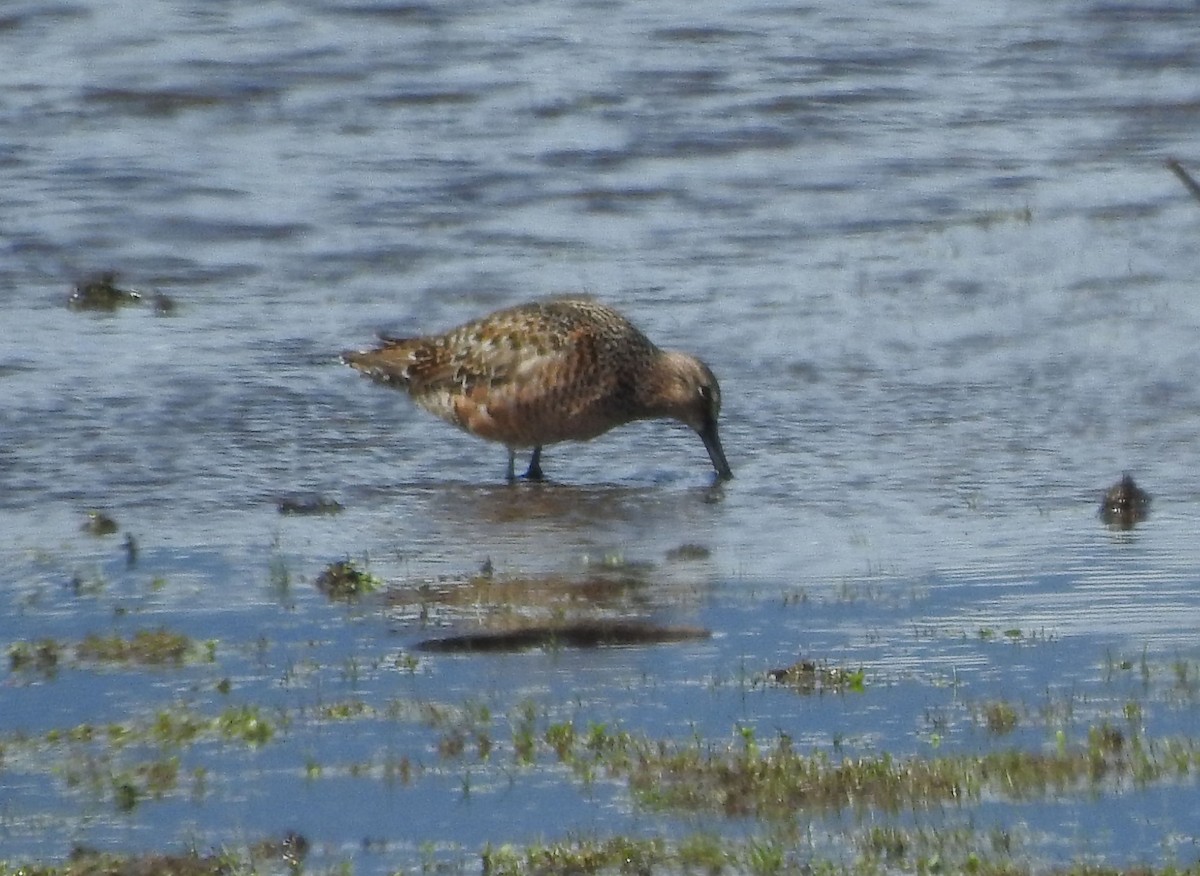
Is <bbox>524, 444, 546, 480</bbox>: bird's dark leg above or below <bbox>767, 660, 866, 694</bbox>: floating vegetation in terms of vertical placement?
below

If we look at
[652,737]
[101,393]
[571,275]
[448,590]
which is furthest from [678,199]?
[652,737]

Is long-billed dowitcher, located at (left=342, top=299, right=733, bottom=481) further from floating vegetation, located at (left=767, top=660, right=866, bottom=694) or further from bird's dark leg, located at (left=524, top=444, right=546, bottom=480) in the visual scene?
floating vegetation, located at (left=767, top=660, right=866, bottom=694)

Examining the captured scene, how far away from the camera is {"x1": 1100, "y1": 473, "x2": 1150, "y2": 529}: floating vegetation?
11102 millimetres

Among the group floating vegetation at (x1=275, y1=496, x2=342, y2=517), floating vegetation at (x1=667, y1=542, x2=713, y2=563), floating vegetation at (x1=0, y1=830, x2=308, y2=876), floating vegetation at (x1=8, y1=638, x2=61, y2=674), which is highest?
floating vegetation at (x1=0, y1=830, x2=308, y2=876)

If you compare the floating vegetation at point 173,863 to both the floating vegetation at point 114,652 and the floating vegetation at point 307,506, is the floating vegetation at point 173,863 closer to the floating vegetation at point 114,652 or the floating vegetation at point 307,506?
the floating vegetation at point 114,652

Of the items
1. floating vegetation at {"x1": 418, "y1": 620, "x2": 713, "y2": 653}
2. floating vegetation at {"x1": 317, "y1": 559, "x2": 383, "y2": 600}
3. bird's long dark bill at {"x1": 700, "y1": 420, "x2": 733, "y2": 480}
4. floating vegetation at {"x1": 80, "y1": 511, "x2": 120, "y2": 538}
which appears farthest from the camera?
bird's long dark bill at {"x1": 700, "y1": 420, "x2": 733, "y2": 480}

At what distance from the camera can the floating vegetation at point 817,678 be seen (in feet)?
28.1

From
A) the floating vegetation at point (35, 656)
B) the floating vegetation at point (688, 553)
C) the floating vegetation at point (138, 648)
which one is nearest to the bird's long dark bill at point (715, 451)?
the floating vegetation at point (688, 553)

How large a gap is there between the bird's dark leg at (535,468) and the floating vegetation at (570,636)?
127 inches

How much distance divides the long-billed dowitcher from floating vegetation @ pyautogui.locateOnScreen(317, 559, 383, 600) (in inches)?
102

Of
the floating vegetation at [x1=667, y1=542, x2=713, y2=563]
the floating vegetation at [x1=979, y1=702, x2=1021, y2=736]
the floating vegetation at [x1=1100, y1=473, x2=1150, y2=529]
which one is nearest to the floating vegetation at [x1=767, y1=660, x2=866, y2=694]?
the floating vegetation at [x1=979, y1=702, x2=1021, y2=736]

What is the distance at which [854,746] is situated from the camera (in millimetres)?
7945

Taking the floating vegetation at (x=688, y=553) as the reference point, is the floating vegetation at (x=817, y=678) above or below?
above

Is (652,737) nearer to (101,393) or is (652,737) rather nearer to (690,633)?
(690,633)
